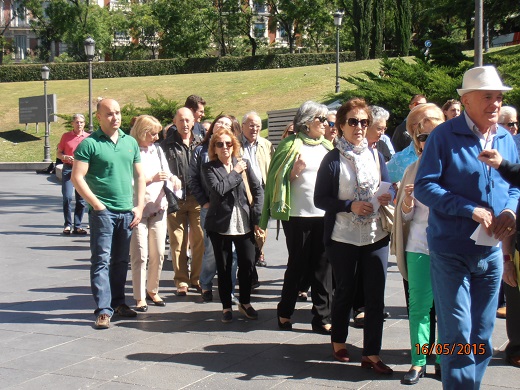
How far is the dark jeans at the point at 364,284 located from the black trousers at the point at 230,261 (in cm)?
149

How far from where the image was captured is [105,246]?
7.31 meters

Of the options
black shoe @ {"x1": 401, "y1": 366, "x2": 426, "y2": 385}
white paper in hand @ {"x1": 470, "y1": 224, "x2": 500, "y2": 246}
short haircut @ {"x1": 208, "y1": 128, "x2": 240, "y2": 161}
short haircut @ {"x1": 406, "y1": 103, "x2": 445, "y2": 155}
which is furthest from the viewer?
short haircut @ {"x1": 208, "y1": 128, "x2": 240, "y2": 161}

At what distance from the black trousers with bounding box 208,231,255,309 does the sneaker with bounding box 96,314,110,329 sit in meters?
1.04

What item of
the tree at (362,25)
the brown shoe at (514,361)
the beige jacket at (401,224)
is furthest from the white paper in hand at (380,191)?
the tree at (362,25)

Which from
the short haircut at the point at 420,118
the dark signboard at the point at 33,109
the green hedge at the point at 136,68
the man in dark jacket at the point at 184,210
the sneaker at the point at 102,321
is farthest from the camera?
the green hedge at the point at 136,68

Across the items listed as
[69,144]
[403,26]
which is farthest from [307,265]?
[403,26]

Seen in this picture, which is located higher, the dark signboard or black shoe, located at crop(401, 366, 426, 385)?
the dark signboard

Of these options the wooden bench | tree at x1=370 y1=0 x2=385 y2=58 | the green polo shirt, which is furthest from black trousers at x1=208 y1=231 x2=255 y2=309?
tree at x1=370 y1=0 x2=385 y2=58

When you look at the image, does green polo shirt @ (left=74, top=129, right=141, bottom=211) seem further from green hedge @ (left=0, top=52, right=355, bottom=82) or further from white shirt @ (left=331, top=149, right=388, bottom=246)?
→ green hedge @ (left=0, top=52, right=355, bottom=82)

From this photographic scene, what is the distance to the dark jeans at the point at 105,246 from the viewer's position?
7.28m

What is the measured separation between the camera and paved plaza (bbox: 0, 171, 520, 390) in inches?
222

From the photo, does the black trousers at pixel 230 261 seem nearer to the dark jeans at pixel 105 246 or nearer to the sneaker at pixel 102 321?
the dark jeans at pixel 105 246

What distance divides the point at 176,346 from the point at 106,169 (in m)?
1.77
